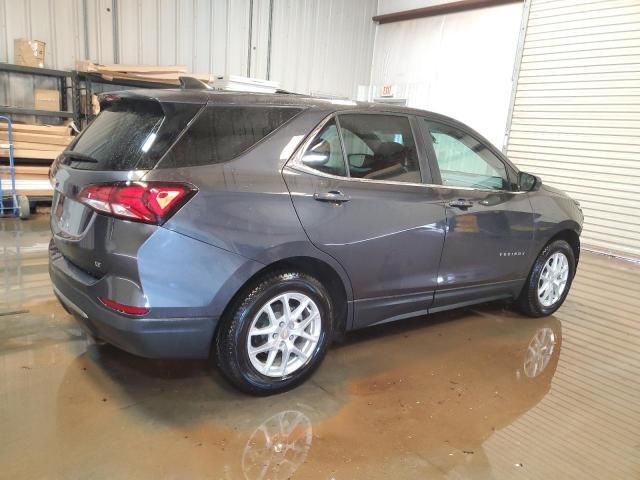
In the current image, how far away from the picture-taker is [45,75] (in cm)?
649

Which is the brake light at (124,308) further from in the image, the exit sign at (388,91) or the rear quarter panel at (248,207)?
the exit sign at (388,91)

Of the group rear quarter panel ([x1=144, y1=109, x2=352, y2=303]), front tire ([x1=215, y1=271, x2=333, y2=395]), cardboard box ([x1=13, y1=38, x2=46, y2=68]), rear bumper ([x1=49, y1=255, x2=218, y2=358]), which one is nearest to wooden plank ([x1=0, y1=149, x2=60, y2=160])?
cardboard box ([x1=13, y1=38, x2=46, y2=68])

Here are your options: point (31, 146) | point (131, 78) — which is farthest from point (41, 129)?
point (131, 78)

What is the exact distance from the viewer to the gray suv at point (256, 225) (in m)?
2.05

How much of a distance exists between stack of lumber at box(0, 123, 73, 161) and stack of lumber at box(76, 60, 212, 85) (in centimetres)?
87

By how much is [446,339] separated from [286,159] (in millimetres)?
1903

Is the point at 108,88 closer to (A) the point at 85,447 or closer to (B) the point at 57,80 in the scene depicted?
(B) the point at 57,80

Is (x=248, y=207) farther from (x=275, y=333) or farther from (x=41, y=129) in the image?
(x=41, y=129)

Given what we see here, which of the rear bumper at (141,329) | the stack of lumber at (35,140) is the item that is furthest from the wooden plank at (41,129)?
the rear bumper at (141,329)

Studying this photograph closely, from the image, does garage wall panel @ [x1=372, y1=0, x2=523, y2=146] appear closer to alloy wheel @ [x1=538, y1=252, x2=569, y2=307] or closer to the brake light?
alloy wheel @ [x1=538, y1=252, x2=569, y2=307]

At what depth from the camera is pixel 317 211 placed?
2.44m

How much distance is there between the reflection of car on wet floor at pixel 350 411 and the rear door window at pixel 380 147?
1.18 meters

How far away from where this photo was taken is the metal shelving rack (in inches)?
240

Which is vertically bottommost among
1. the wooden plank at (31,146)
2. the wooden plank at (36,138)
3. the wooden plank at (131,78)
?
the wooden plank at (31,146)
